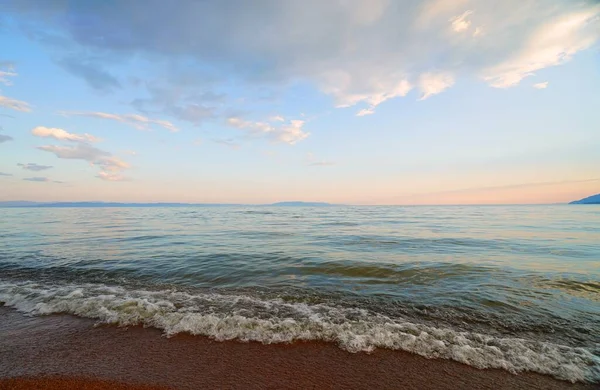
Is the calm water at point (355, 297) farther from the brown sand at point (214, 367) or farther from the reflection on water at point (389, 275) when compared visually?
the brown sand at point (214, 367)

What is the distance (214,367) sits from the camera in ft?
12.4

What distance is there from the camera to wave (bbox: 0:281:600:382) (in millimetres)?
4051

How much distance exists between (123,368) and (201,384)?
4.12 ft

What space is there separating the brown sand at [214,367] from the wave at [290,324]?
223 mm

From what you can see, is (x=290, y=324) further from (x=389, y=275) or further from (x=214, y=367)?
(x=389, y=275)

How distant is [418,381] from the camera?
353 cm

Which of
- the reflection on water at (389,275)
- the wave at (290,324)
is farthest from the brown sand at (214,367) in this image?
the reflection on water at (389,275)

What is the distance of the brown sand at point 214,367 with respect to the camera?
11.3 feet

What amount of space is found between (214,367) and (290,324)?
1.72m

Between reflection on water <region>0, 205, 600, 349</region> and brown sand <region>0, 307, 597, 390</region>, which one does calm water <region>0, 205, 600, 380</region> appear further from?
brown sand <region>0, 307, 597, 390</region>

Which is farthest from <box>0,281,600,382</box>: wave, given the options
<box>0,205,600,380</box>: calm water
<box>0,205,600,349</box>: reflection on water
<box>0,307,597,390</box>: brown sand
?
<box>0,205,600,349</box>: reflection on water

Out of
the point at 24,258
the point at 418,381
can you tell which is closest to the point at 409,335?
the point at 418,381

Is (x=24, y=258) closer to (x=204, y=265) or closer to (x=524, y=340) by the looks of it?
(x=204, y=265)

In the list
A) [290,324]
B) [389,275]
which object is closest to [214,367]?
[290,324]
